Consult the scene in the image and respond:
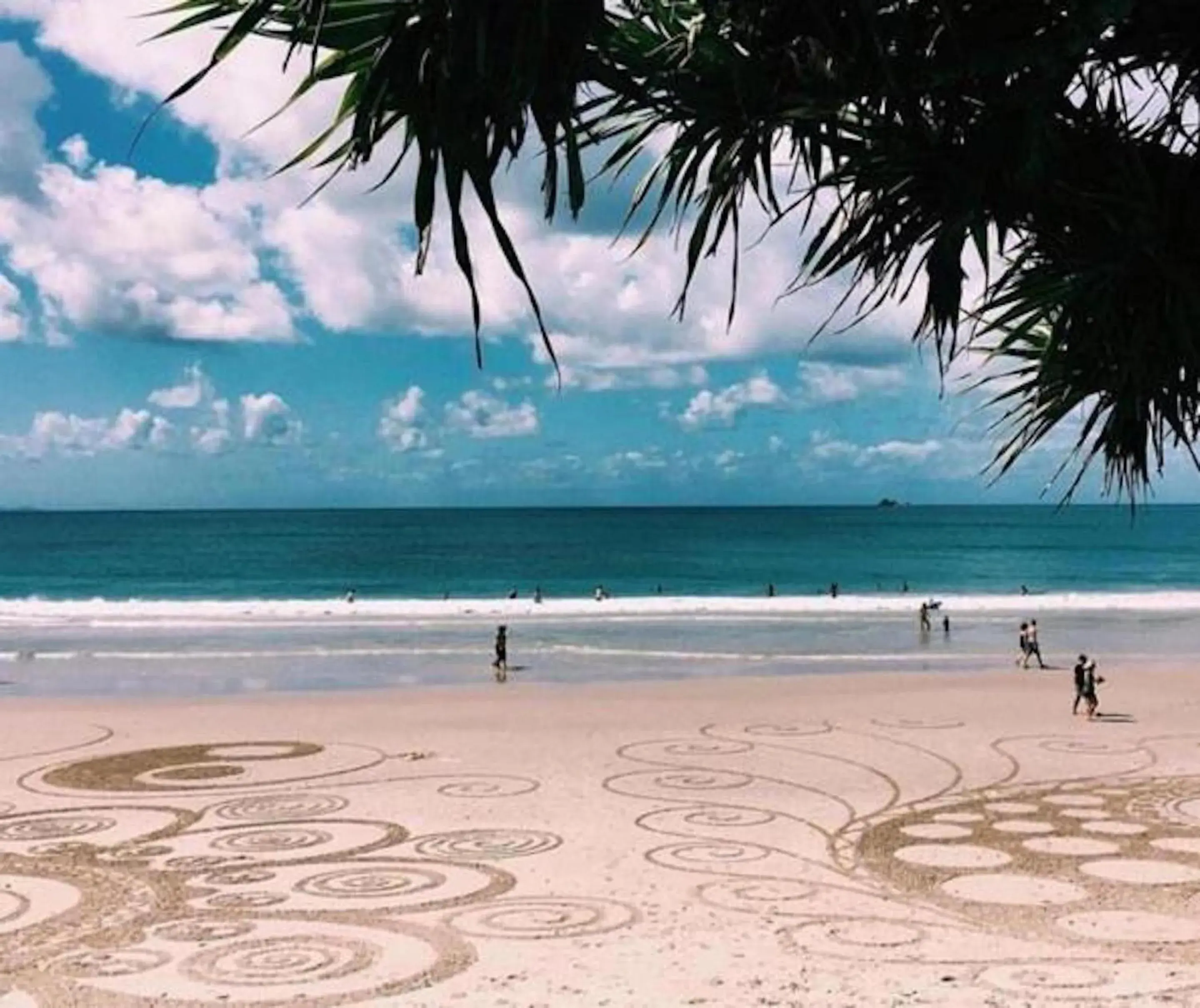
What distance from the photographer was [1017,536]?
131 meters

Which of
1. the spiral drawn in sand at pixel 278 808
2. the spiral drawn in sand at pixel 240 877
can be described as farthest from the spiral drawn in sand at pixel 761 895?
the spiral drawn in sand at pixel 278 808

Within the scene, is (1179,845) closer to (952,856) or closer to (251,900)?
(952,856)

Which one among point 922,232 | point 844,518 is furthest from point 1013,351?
point 844,518

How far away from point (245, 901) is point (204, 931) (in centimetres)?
67

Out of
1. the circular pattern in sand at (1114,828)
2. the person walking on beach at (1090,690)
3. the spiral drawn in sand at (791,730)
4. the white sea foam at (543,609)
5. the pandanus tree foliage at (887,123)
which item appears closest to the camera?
the pandanus tree foliage at (887,123)

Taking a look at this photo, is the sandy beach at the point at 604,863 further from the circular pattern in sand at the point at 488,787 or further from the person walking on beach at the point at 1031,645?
the person walking on beach at the point at 1031,645

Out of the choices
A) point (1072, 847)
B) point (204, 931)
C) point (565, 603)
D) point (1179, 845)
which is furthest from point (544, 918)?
point (565, 603)

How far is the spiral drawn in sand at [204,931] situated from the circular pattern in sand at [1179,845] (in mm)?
7523

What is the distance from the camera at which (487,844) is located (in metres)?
11.4

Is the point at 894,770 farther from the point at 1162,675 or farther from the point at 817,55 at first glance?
the point at 1162,675

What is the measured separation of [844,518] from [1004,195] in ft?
626

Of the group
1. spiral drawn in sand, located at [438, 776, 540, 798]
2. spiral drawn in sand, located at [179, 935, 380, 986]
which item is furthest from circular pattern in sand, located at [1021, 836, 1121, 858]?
spiral drawn in sand, located at [179, 935, 380, 986]

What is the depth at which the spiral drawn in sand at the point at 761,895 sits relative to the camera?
9.33 meters

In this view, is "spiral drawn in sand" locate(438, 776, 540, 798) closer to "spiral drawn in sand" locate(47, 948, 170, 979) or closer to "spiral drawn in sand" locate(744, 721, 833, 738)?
"spiral drawn in sand" locate(744, 721, 833, 738)
